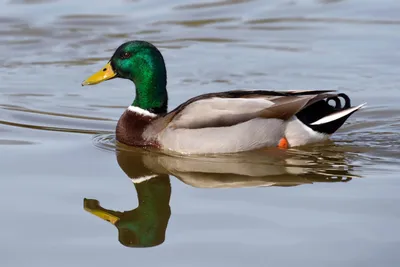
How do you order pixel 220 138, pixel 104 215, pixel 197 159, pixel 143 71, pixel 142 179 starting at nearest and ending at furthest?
pixel 104 215 < pixel 142 179 < pixel 197 159 < pixel 220 138 < pixel 143 71

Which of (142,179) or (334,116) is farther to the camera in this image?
(334,116)

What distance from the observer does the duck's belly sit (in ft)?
29.2

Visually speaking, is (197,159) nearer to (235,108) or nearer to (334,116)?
(235,108)

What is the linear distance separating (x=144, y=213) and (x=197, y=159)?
1.60 metres

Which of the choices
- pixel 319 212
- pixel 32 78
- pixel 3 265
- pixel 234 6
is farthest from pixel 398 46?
pixel 3 265

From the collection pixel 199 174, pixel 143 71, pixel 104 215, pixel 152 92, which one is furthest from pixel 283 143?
pixel 104 215

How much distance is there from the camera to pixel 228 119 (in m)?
8.88

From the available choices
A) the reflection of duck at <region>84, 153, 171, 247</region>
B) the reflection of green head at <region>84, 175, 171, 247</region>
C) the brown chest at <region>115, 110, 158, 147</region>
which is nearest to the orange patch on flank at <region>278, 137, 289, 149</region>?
the brown chest at <region>115, 110, 158, 147</region>

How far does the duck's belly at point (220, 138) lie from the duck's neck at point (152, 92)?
0.52 metres

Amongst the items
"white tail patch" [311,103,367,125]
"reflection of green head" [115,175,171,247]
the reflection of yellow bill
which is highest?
"white tail patch" [311,103,367,125]

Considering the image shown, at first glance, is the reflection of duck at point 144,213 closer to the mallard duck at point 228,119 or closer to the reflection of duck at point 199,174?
the reflection of duck at point 199,174

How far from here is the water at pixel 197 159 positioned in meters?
6.44

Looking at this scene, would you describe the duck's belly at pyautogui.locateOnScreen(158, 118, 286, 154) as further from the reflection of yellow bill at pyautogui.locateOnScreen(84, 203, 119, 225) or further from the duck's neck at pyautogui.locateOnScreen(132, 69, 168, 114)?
the reflection of yellow bill at pyautogui.locateOnScreen(84, 203, 119, 225)

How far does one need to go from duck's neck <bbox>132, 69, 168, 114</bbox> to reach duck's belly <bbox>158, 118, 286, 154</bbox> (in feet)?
1.71
